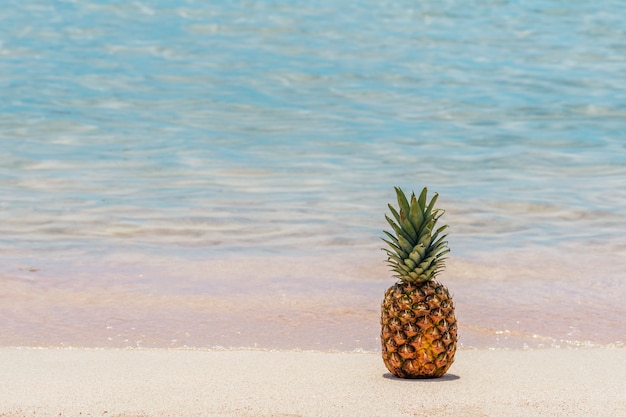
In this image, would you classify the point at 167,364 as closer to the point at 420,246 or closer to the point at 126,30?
the point at 420,246

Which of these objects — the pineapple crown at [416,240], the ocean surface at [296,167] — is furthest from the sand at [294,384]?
the ocean surface at [296,167]

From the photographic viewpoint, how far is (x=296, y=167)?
14.3 m

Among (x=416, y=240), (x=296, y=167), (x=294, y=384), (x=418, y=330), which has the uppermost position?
(x=296, y=167)

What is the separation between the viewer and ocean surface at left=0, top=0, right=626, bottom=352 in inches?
269

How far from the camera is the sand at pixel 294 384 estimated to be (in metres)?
4.38

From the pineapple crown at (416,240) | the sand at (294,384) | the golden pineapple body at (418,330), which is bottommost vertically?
the sand at (294,384)

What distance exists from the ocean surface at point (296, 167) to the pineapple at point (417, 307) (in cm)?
129

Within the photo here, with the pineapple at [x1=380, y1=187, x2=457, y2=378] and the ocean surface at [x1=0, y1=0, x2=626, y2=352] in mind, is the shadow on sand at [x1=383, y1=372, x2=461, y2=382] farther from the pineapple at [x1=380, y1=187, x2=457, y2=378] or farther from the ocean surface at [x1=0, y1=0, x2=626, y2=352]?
the ocean surface at [x1=0, y1=0, x2=626, y2=352]

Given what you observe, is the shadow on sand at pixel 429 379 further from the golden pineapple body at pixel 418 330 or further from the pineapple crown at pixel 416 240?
the pineapple crown at pixel 416 240

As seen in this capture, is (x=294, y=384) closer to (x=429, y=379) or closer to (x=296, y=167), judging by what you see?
(x=429, y=379)

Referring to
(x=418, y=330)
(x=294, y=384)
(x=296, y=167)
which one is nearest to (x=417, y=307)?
(x=418, y=330)

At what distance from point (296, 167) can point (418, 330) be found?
9705 mm

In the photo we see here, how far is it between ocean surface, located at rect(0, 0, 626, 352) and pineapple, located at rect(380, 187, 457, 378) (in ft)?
4.23

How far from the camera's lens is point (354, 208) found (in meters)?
11.0
